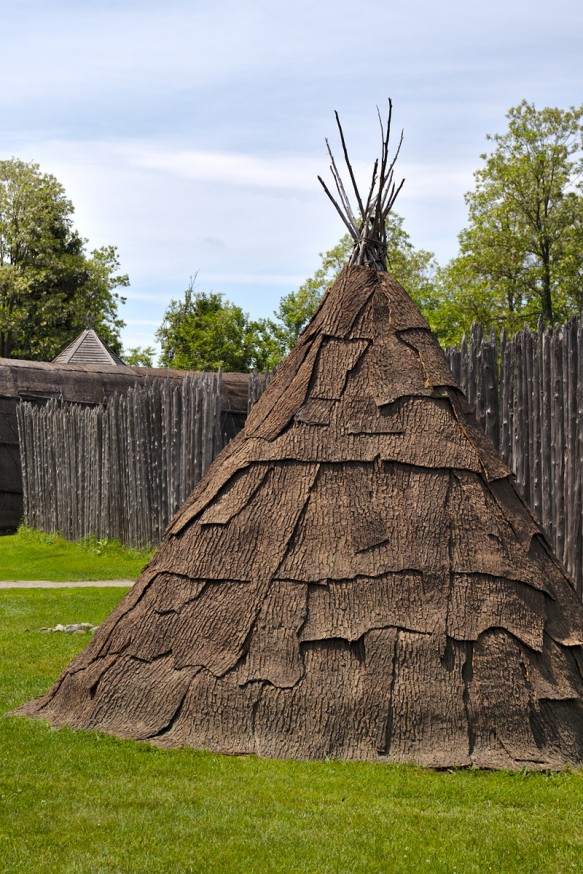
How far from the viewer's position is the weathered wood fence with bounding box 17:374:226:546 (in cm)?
1309

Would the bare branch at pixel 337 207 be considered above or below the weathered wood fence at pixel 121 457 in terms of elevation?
above

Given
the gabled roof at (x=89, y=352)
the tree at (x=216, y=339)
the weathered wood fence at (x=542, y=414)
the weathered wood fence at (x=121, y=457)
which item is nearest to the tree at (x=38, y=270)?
the tree at (x=216, y=339)

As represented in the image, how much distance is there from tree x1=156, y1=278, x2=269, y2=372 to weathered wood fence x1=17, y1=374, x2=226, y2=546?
21.4 m

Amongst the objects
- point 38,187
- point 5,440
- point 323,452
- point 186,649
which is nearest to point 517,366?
point 323,452

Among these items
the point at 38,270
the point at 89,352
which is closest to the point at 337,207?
the point at 89,352

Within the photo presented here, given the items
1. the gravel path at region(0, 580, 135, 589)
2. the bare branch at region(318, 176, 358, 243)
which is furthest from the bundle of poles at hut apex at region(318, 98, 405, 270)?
the gravel path at region(0, 580, 135, 589)

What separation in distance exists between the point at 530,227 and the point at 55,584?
23045mm

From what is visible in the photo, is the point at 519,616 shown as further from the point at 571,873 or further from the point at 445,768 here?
the point at 571,873

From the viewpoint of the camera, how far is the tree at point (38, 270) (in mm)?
36469

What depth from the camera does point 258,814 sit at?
4051mm

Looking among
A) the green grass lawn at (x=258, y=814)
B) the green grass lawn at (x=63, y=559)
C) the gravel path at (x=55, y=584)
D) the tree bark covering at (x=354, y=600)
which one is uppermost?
the tree bark covering at (x=354, y=600)

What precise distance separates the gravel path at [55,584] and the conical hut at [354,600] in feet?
19.6

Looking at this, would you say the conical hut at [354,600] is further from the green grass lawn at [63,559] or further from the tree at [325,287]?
the tree at [325,287]

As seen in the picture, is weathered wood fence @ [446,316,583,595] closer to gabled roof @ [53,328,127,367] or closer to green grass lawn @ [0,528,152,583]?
green grass lawn @ [0,528,152,583]
